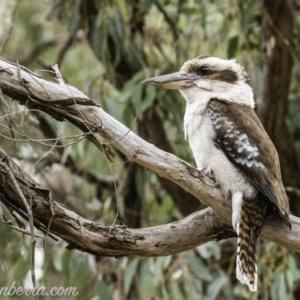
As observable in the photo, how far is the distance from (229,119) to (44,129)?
4.20 feet

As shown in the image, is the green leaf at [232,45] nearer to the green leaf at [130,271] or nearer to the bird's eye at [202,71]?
the bird's eye at [202,71]

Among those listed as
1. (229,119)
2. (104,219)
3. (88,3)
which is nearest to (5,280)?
(104,219)

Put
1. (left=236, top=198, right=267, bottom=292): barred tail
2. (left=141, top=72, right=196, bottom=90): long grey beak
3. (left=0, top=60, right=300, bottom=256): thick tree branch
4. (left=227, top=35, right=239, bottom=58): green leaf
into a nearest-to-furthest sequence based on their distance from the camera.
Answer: (left=0, top=60, right=300, bottom=256): thick tree branch → (left=236, top=198, right=267, bottom=292): barred tail → (left=141, top=72, right=196, bottom=90): long grey beak → (left=227, top=35, right=239, bottom=58): green leaf

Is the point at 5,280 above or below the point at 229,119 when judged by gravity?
below

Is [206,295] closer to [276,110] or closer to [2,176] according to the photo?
[276,110]

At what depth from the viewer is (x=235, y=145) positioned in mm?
2975

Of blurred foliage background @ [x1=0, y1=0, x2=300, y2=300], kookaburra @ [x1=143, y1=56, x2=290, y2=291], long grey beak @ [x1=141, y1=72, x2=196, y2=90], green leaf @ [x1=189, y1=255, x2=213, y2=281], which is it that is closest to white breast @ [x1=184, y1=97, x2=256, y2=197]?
kookaburra @ [x1=143, y1=56, x2=290, y2=291]

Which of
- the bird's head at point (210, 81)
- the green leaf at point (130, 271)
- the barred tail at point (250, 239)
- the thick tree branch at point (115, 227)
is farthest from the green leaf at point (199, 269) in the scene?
the thick tree branch at point (115, 227)

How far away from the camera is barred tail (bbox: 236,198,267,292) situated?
108 inches

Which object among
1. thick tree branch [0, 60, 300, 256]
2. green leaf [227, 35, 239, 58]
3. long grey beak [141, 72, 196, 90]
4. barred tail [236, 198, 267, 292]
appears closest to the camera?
thick tree branch [0, 60, 300, 256]

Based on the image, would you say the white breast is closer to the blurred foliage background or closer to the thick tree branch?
the thick tree branch

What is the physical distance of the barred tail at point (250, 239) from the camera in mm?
2748

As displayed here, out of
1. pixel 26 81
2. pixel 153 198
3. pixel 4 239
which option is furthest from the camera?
pixel 153 198

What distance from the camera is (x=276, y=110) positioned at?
3980mm
